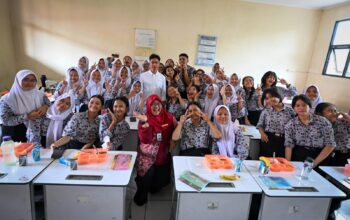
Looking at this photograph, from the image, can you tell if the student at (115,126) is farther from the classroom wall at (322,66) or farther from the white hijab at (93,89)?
the classroom wall at (322,66)

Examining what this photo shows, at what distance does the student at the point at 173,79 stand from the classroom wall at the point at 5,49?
174 inches

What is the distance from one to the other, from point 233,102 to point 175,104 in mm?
936

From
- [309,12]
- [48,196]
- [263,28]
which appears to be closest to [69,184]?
[48,196]

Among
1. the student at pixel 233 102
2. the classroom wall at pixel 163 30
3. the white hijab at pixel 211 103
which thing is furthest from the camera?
the classroom wall at pixel 163 30

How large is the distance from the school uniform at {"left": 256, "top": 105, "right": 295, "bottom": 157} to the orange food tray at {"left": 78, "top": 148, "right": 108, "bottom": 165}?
6.14 ft

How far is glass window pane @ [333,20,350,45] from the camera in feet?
18.2

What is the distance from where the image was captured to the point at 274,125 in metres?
2.56

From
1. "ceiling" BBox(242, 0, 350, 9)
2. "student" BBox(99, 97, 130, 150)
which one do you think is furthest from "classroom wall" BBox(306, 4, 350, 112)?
"student" BBox(99, 97, 130, 150)

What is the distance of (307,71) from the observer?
6.73 m

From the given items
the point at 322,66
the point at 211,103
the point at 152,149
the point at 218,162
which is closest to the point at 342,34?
the point at 322,66

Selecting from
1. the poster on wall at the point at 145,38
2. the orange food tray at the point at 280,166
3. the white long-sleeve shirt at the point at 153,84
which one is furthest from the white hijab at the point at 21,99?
the poster on wall at the point at 145,38

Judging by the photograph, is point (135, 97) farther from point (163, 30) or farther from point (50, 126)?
point (163, 30)

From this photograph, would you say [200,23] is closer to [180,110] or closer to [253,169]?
[180,110]

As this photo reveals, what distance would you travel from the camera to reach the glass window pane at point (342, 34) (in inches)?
218
